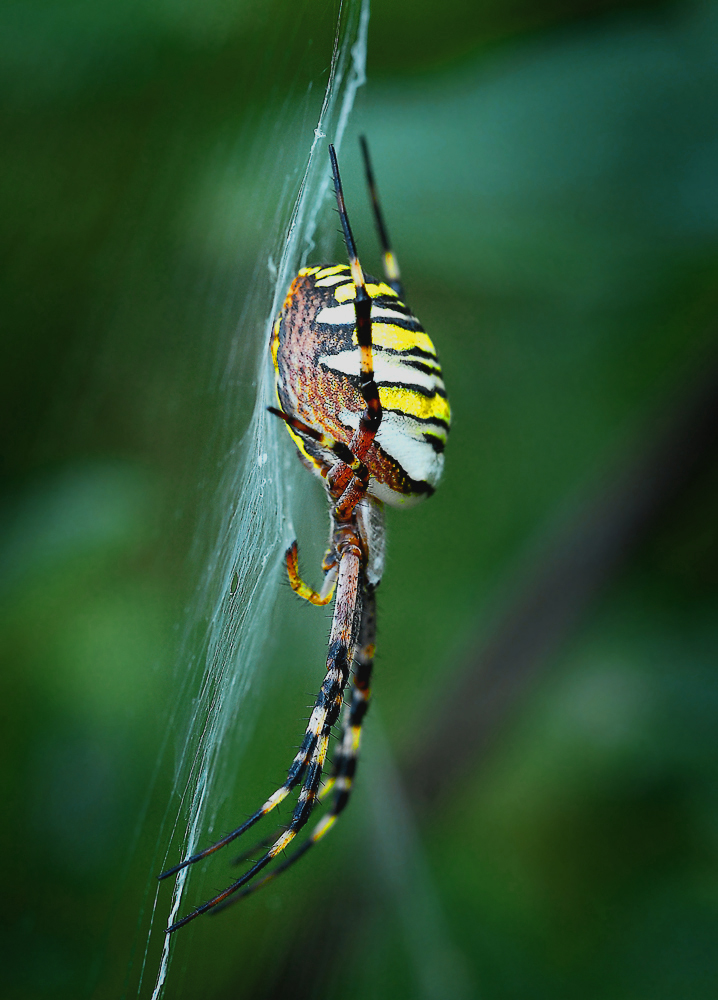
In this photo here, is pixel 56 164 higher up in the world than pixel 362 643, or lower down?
higher up

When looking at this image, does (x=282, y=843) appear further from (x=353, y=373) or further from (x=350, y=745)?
(x=353, y=373)

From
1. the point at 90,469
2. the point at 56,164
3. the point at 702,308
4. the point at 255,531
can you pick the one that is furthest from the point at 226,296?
the point at 702,308

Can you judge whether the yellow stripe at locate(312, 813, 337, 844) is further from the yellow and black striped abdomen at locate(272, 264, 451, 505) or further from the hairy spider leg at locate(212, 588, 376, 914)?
the yellow and black striped abdomen at locate(272, 264, 451, 505)

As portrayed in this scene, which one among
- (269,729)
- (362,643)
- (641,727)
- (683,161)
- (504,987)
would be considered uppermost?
(683,161)

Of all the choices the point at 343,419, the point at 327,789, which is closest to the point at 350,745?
the point at 327,789

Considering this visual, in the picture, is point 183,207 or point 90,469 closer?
point 183,207

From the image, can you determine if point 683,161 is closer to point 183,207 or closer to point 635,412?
point 635,412

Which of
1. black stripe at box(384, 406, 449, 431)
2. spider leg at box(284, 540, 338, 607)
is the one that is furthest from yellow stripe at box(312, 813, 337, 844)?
black stripe at box(384, 406, 449, 431)
